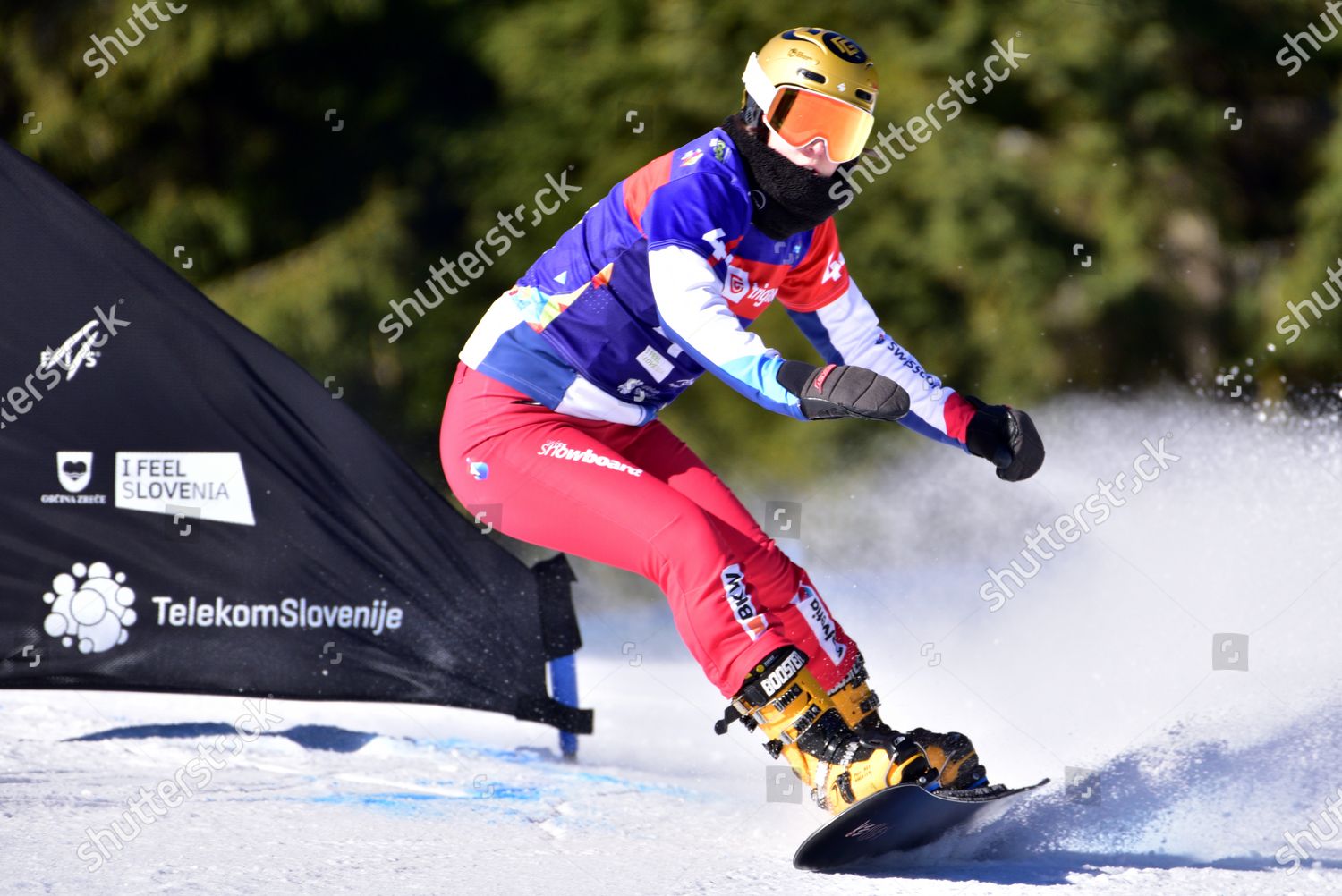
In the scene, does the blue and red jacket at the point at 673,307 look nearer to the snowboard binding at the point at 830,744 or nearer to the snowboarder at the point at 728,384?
the snowboarder at the point at 728,384

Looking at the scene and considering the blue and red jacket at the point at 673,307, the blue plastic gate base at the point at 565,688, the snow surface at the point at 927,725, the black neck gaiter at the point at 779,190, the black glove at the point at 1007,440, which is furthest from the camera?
the blue plastic gate base at the point at 565,688

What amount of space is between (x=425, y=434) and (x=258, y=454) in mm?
3082

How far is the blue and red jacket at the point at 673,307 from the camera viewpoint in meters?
2.91

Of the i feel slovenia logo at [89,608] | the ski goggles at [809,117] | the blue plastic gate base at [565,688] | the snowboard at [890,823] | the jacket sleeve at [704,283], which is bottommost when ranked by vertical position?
the snowboard at [890,823]

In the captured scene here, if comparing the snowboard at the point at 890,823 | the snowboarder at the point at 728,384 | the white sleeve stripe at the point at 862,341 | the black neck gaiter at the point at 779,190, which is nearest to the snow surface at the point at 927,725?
the snowboard at the point at 890,823

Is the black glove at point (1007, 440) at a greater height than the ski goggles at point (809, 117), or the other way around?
the ski goggles at point (809, 117)

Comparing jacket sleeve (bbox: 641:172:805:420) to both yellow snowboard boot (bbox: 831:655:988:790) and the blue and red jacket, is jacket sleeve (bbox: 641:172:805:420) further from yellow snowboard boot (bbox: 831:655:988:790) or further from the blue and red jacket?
yellow snowboard boot (bbox: 831:655:988:790)

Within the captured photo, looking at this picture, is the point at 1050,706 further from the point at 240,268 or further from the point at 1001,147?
the point at 240,268

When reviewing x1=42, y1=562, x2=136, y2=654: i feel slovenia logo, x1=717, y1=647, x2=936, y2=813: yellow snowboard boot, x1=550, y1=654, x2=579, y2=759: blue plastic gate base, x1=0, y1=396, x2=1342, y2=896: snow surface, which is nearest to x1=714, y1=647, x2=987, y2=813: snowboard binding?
x1=717, y1=647, x2=936, y2=813: yellow snowboard boot

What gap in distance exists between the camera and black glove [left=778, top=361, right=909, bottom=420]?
270cm

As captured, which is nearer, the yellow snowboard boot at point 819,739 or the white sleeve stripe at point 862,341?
the yellow snowboard boot at point 819,739

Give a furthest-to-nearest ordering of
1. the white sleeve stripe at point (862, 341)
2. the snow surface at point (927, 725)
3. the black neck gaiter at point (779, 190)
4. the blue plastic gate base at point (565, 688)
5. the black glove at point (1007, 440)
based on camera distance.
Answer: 1. the blue plastic gate base at point (565, 688)
2. the white sleeve stripe at point (862, 341)
3. the black glove at point (1007, 440)
4. the black neck gaiter at point (779, 190)
5. the snow surface at point (927, 725)

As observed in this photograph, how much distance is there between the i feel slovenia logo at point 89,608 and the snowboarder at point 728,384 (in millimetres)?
1236

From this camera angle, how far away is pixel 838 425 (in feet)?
28.1
